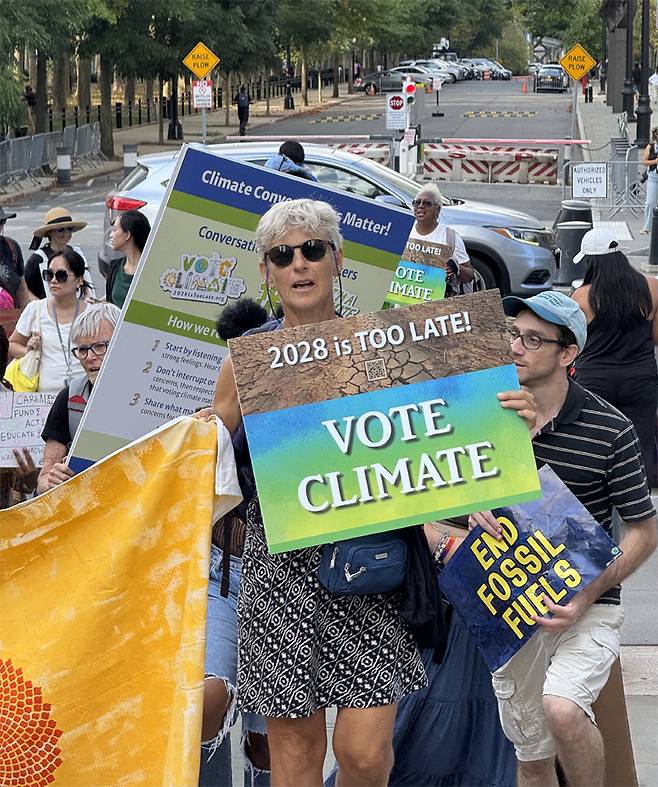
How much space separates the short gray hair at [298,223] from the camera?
13.1ft

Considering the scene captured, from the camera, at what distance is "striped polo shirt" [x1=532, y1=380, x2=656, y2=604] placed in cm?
414

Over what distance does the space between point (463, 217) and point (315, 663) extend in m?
12.6

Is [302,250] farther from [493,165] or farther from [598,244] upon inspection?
[493,165]

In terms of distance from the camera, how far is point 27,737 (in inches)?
147

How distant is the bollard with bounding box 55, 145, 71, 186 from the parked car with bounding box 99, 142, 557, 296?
750 inches

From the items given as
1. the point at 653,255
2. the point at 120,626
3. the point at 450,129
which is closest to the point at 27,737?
the point at 120,626

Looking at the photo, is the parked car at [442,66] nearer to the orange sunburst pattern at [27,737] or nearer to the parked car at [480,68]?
the parked car at [480,68]

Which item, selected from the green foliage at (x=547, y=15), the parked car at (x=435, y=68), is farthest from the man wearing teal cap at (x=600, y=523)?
the green foliage at (x=547, y=15)

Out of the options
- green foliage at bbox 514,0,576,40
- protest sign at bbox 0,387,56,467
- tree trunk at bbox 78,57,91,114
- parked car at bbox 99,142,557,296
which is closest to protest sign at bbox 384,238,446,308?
protest sign at bbox 0,387,56,467

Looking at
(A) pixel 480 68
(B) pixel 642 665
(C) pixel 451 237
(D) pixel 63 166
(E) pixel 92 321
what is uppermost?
(E) pixel 92 321

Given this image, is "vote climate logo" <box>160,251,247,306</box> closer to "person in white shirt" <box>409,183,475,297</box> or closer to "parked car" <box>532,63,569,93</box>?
"person in white shirt" <box>409,183,475,297</box>

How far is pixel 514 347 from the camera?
14.2 ft

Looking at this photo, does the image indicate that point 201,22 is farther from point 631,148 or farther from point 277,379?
A: point 277,379

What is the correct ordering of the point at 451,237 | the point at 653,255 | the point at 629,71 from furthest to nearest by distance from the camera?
1. the point at 629,71
2. the point at 653,255
3. the point at 451,237
